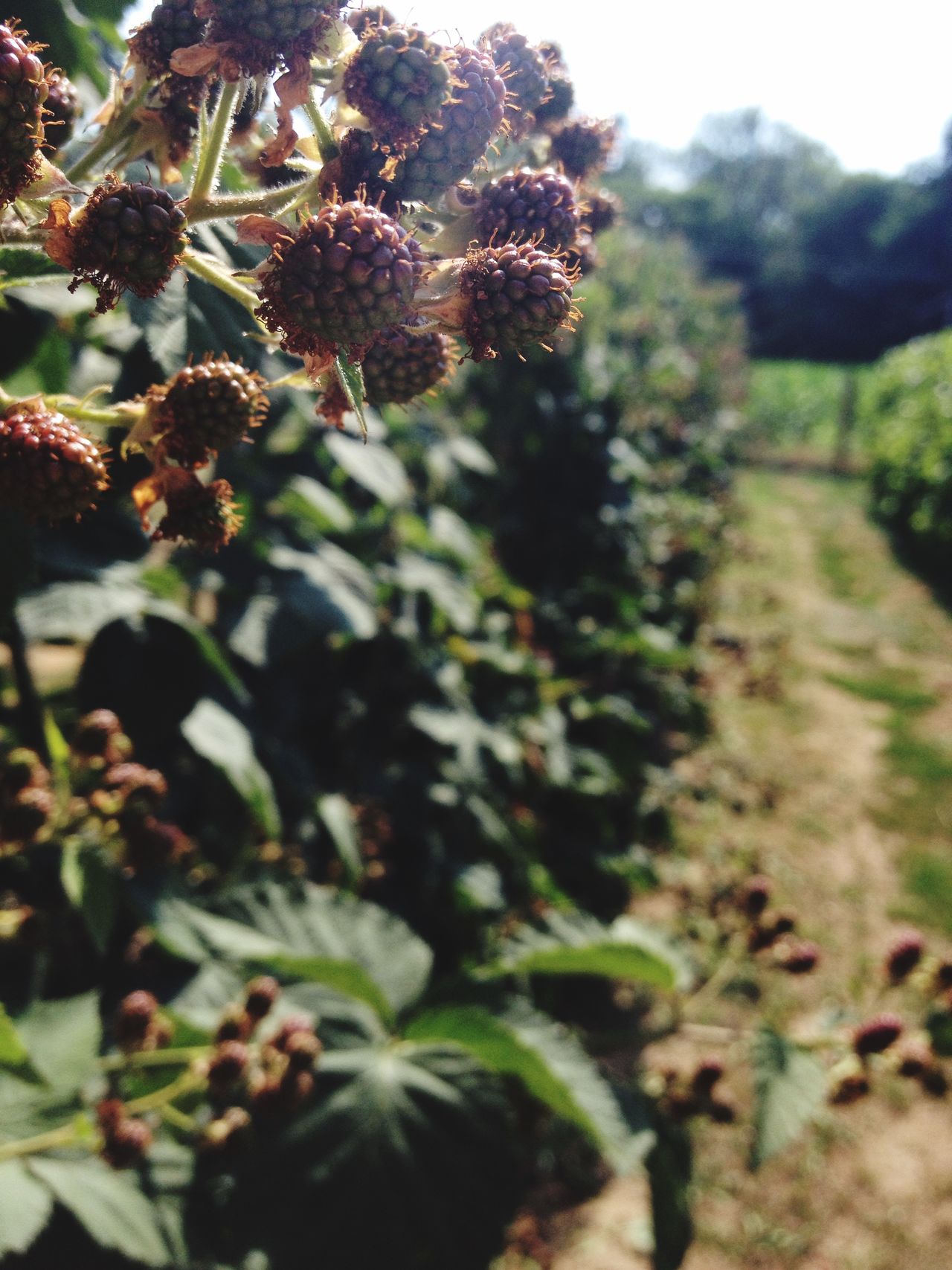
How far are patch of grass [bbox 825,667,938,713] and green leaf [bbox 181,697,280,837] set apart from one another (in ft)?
20.4

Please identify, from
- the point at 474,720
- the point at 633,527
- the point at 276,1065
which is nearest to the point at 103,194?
the point at 276,1065

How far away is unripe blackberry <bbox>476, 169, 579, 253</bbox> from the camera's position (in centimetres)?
78

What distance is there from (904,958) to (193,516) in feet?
5.93

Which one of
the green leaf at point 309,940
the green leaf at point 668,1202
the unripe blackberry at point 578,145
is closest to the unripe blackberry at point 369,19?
the unripe blackberry at point 578,145

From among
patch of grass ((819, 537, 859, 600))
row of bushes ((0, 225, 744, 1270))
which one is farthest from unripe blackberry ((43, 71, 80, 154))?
patch of grass ((819, 537, 859, 600))

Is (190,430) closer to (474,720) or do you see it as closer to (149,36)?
(149,36)

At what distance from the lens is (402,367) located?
794 mm

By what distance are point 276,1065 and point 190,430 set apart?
3.40 ft

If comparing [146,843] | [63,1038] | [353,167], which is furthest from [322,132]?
[63,1038]

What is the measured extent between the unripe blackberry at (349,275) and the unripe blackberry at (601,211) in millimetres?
561

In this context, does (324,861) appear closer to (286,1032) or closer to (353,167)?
(286,1032)

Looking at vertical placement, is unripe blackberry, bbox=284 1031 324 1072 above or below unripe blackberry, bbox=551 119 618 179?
below

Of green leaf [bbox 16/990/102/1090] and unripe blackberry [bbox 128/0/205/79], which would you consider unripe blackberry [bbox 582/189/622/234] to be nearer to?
unripe blackberry [bbox 128/0/205/79]

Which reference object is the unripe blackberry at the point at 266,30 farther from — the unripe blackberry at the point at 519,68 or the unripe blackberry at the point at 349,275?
the unripe blackberry at the point at 519,68
